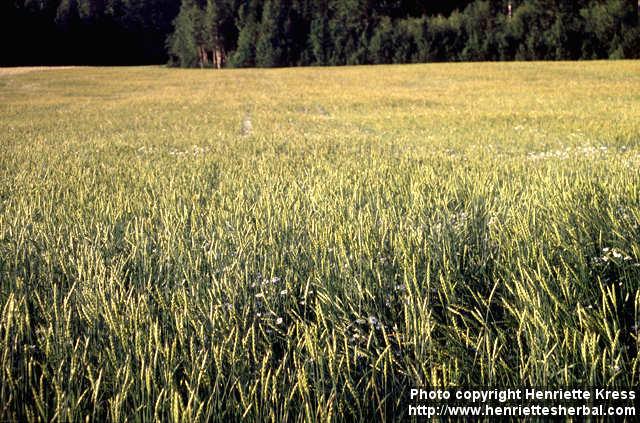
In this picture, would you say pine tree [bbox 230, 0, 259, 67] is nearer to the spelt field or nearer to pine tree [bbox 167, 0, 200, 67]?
pine tree [bbox 167, 0, 200, 67]

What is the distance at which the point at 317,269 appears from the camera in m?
2.28

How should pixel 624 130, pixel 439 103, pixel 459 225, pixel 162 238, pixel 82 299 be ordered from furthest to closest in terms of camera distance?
1. pixel 439 103
2. pixel 624 130
3. pixel 162 238
4. pixel 459 225
5. pixel 82 299

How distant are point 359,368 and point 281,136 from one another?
29.0 ft

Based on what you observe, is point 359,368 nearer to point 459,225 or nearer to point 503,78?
point 459,225

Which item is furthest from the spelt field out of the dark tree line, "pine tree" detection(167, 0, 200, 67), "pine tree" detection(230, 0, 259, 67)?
"pine tree" detection(167, 0, 200, 67)

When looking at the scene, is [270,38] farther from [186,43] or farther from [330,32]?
[186,43]

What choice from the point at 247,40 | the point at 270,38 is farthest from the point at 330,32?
the point at 247,40

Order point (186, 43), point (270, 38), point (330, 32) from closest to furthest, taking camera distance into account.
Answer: point (330, 32) → point (270, 38) → point (186, 43)

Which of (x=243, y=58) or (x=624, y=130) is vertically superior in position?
(x=243, y=58)

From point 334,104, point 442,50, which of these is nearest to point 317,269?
point 334,104

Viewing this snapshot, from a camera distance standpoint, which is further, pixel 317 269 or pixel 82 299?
pixel 317 269

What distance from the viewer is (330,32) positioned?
67375 mm

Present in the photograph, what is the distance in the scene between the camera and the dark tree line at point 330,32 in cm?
5512

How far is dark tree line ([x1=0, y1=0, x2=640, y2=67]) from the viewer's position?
181ft
